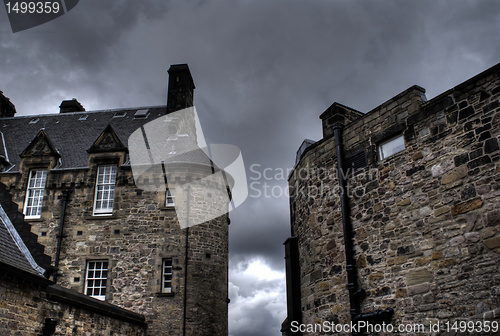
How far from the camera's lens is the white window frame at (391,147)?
855 cm

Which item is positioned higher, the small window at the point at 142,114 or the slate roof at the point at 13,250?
the small window at the point at 142,114

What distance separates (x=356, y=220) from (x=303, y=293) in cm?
247

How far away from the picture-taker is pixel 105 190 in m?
18.2

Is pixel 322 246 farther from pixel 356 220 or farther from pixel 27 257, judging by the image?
pixel 27 257

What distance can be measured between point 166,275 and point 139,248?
145 centimetres

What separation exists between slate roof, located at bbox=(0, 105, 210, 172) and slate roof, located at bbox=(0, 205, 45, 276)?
732 centimetres

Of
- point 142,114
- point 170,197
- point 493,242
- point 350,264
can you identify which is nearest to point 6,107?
point 142,114

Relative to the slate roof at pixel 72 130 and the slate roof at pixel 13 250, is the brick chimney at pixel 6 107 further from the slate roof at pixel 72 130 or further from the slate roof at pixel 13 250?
the slate roof at pixel 13 250

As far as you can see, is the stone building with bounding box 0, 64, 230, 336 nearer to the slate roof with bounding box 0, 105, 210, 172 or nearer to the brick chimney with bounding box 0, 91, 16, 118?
the slate roof with bounding box 0, 105, 210, 172

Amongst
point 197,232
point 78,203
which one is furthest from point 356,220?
point 78,203

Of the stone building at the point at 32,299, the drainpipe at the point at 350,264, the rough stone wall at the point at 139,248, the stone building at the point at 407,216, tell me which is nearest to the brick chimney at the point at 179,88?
the rough stone wall at the point at 139,248

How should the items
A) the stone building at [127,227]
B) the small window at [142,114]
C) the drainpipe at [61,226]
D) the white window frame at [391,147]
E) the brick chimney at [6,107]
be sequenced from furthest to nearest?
the brick chimney at [6,107], the small window at [142,114], the drainpipe at [61,226], the stone building at [127,227], the white window frame at [391,147]

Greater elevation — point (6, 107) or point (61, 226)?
point (6, 107)

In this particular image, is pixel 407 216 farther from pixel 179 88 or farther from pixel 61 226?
pixel 179 88
